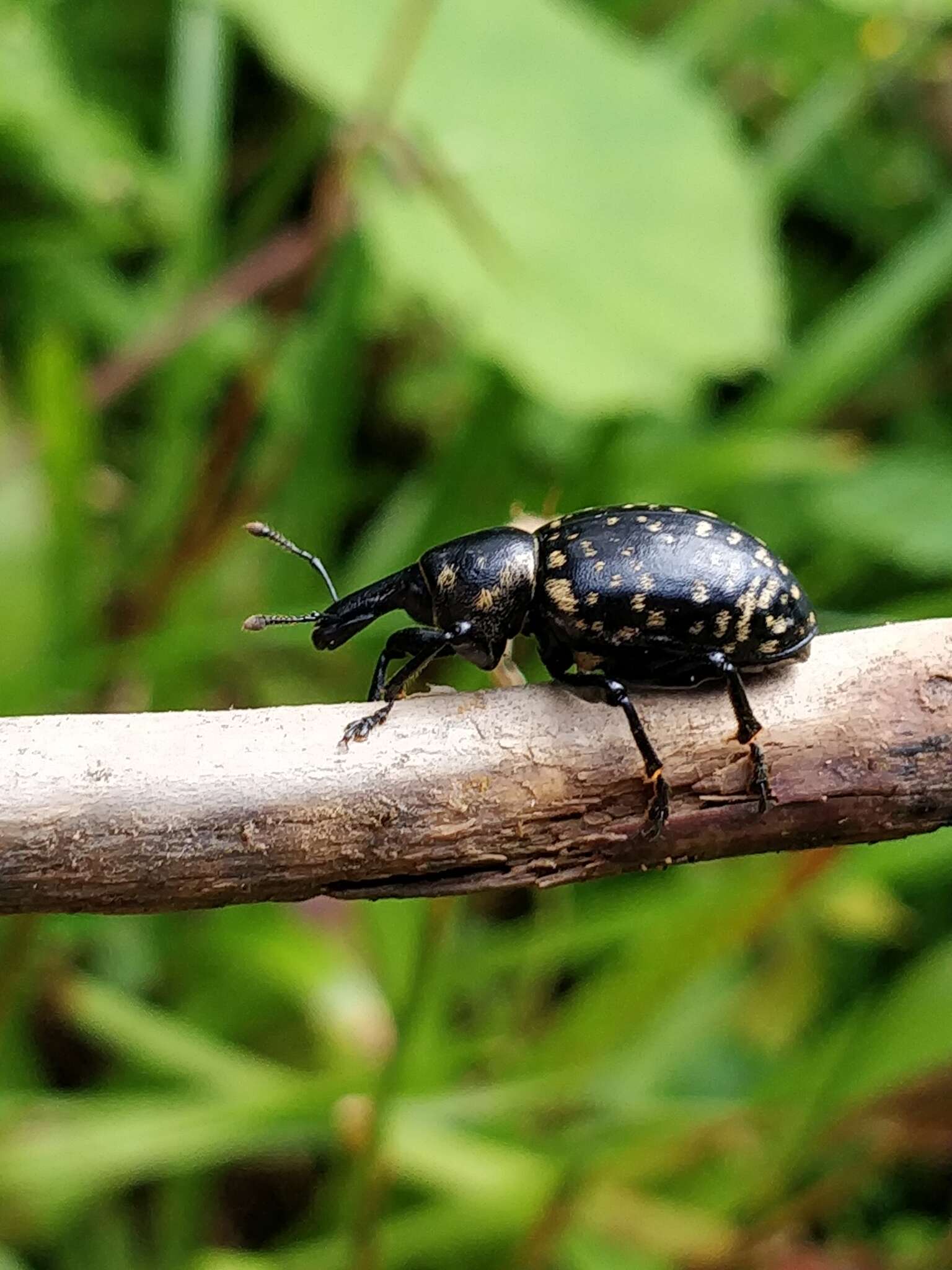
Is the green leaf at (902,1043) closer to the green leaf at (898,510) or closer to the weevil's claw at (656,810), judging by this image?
the green leaf at (898,510)

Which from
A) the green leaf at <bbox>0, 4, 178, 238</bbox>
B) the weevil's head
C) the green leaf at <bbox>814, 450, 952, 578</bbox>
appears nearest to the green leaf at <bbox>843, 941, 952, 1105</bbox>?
the green leaf at <bbox>814, 450, 952, 578</bbox>

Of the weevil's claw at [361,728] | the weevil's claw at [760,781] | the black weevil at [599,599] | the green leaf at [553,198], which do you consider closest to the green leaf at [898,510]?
the green leaf at [553,198]

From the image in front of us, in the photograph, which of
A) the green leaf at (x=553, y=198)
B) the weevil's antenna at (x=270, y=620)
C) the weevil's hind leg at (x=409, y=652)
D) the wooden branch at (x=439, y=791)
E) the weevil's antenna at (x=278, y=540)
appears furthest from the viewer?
the green leaf at (x=553, y=198)

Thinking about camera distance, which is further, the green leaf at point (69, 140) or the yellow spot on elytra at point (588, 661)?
the green leaf at point (69, 140)

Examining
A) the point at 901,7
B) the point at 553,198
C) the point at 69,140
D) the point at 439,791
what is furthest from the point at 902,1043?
the point at 69,140

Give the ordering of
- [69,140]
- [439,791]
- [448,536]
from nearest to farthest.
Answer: [439,791]
[448,536]
[69,140]

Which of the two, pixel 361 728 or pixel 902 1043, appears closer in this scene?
pixel 361 728

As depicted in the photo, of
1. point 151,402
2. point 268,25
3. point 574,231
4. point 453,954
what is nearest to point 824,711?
point 574,231

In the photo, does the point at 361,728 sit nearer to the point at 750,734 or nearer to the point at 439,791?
the point at 439,791
